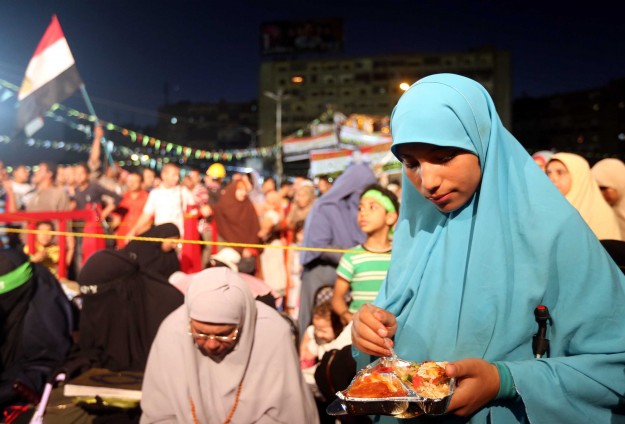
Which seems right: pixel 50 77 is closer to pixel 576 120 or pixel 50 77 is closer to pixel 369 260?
pixel 369 260

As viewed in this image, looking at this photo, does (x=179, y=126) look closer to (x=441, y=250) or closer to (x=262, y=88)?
(x=262, y=88)

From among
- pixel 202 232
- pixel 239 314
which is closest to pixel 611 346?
pixel 239 314

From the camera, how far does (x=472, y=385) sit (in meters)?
1.21

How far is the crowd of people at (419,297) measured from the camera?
4.14 ft

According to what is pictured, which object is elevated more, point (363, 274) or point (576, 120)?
point (576, 120)

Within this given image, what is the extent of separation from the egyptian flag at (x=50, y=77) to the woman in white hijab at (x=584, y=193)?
5.44 meters

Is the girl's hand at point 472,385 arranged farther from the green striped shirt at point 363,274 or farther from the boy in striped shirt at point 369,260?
the green striped shirt at point 363,274

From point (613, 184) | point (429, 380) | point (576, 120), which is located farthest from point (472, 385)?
point (576, 120)

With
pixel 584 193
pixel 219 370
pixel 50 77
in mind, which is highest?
pixel 50 77

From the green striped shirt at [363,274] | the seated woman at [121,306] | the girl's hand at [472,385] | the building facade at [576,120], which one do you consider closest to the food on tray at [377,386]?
the girl's hand at [472,385]

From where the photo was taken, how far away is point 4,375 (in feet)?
11.9

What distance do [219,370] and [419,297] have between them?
1.55 metres

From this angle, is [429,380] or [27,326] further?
[27,326]

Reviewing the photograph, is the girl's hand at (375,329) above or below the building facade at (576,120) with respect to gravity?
below
